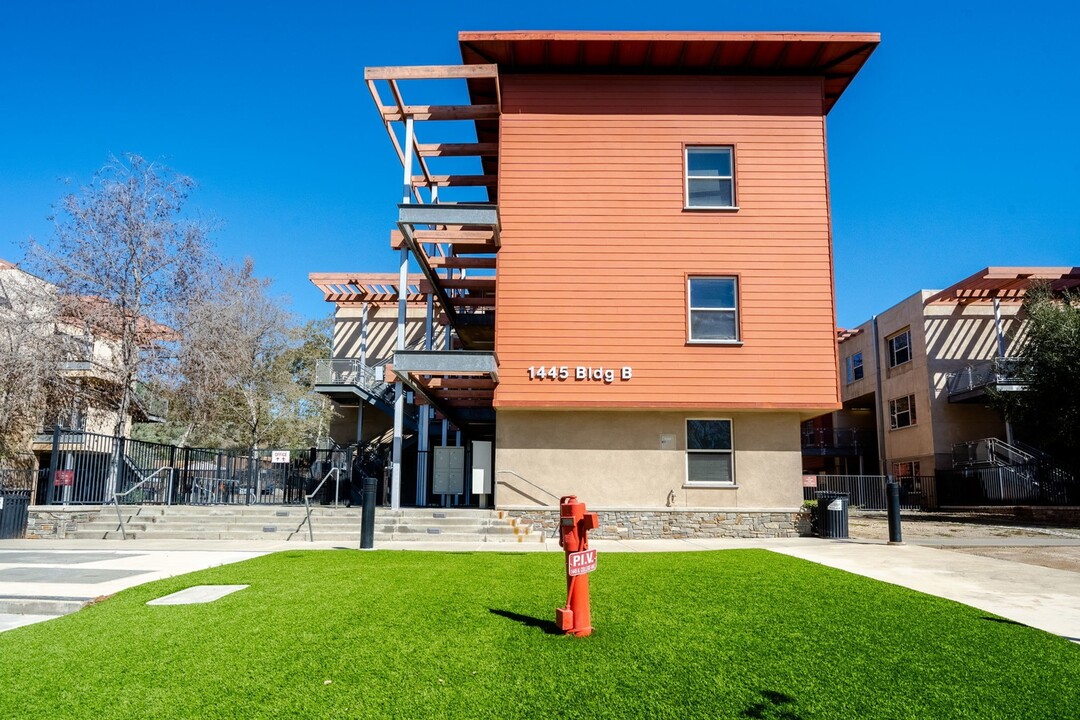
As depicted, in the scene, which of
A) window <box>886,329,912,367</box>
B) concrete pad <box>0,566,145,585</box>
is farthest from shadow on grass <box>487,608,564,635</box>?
window <box>886,329,912,367</box>

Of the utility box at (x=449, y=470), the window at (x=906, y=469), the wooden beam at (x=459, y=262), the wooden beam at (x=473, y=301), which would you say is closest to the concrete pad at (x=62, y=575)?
the utility box at (x=449, y=470)

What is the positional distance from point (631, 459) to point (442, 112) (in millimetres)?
9010

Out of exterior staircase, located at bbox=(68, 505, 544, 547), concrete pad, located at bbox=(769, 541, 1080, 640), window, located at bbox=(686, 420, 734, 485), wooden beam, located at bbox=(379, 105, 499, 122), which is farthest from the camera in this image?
wooden beam, located at bbox=(379, 105, 499, 122)

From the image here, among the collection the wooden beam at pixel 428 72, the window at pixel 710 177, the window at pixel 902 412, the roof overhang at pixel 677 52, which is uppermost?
the roof overhang at pixel 677 52

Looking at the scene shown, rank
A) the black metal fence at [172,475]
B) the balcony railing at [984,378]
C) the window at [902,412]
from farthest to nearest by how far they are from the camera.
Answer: the window at [902,412] → the balcony railing at [984,378] → the black metal fence at [172,475]

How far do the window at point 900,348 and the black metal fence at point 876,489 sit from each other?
5.34 metres

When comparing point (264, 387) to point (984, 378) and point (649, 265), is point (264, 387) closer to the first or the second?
point (649, 265)

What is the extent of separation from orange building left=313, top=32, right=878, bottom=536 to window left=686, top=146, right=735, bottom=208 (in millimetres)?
51

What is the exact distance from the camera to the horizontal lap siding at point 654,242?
15.8 metres

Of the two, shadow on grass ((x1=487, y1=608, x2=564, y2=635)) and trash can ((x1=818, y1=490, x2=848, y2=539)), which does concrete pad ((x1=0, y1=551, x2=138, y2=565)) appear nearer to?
shadow on grass ((x1=487, y1=608, x2=564, y2=635))

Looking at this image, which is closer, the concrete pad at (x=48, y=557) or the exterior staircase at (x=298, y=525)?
the concrete pad at (x=48, y=557)

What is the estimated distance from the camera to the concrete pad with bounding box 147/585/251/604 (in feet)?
22.7

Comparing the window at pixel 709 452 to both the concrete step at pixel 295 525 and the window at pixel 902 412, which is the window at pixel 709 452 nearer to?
the concrete step at pixel 295 525

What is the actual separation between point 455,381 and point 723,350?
5933 millimetres
